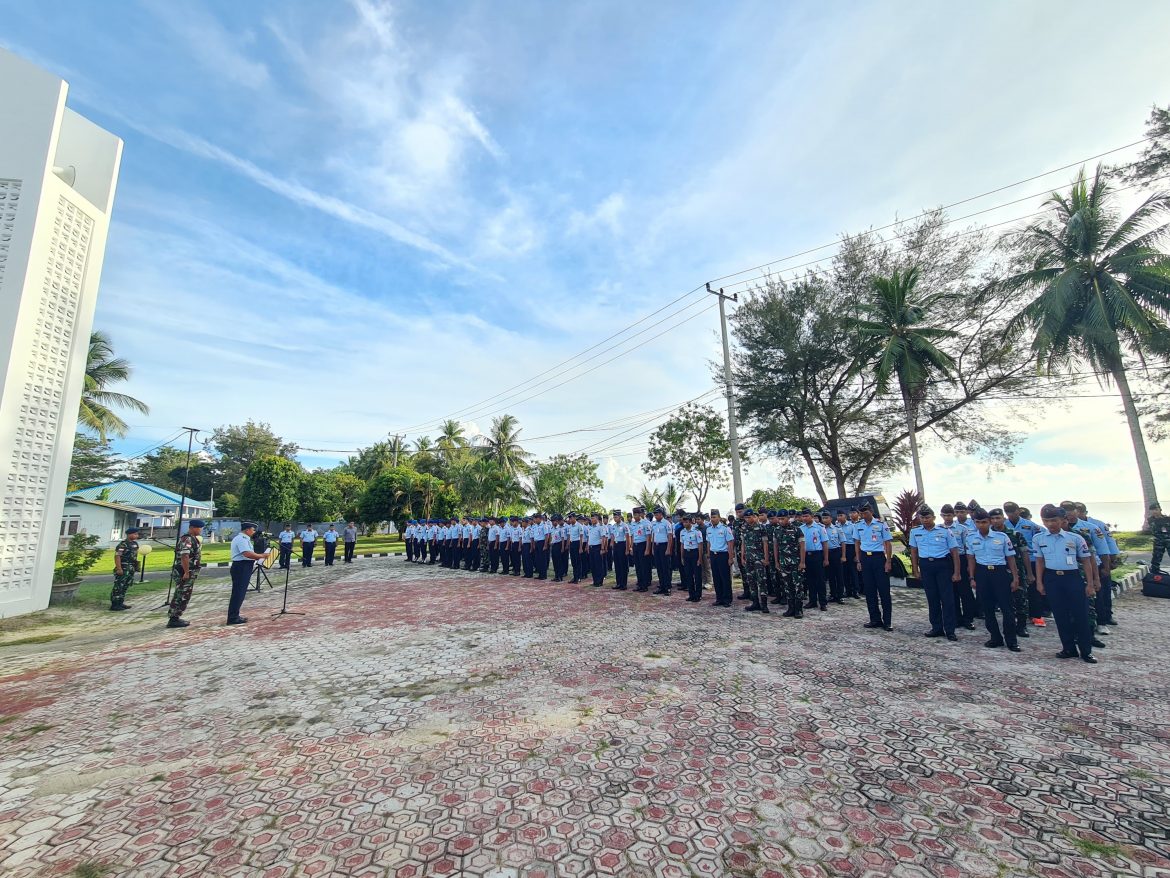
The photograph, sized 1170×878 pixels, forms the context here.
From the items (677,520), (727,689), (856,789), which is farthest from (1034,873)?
(677,520)

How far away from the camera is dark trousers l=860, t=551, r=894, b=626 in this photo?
6.70 meters

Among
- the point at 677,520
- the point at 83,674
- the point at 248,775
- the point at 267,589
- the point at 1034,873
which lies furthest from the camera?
the point at 267,589

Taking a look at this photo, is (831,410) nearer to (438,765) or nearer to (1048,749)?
(1048,749)

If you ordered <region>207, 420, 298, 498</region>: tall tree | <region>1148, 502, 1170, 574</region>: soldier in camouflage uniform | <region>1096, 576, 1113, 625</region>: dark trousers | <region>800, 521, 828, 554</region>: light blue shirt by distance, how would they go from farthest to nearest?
<region>207, 420, 298, 498</region>: tall tree
<region>1148, 502, 1170, 574</region>: soldier in camouflage uniform
<region>800, 521, 828, 554</region>: light blue shirt
<region>1096, 576, 1113, 625</region>: dark trousers

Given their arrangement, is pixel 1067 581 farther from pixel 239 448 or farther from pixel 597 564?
pixel 239 448

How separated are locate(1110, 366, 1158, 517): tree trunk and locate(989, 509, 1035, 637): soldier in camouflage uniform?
15840mm

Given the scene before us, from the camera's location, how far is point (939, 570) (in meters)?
6.28

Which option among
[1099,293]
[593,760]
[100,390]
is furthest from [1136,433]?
[100,390]

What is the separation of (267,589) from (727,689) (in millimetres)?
12209

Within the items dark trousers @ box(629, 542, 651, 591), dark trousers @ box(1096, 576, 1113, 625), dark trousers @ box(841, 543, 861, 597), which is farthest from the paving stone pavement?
dark trousers @ box(629, 542, 651, 591)

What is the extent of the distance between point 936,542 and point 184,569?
1085 centimetres

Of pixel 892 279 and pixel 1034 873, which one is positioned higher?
pixel 892 279

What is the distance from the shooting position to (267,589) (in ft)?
40.4

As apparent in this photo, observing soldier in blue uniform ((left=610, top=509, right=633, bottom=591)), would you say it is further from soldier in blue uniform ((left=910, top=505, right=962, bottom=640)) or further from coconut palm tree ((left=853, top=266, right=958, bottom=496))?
coconut palm tree ((left=853, top=266, right=958, bottom=496))
